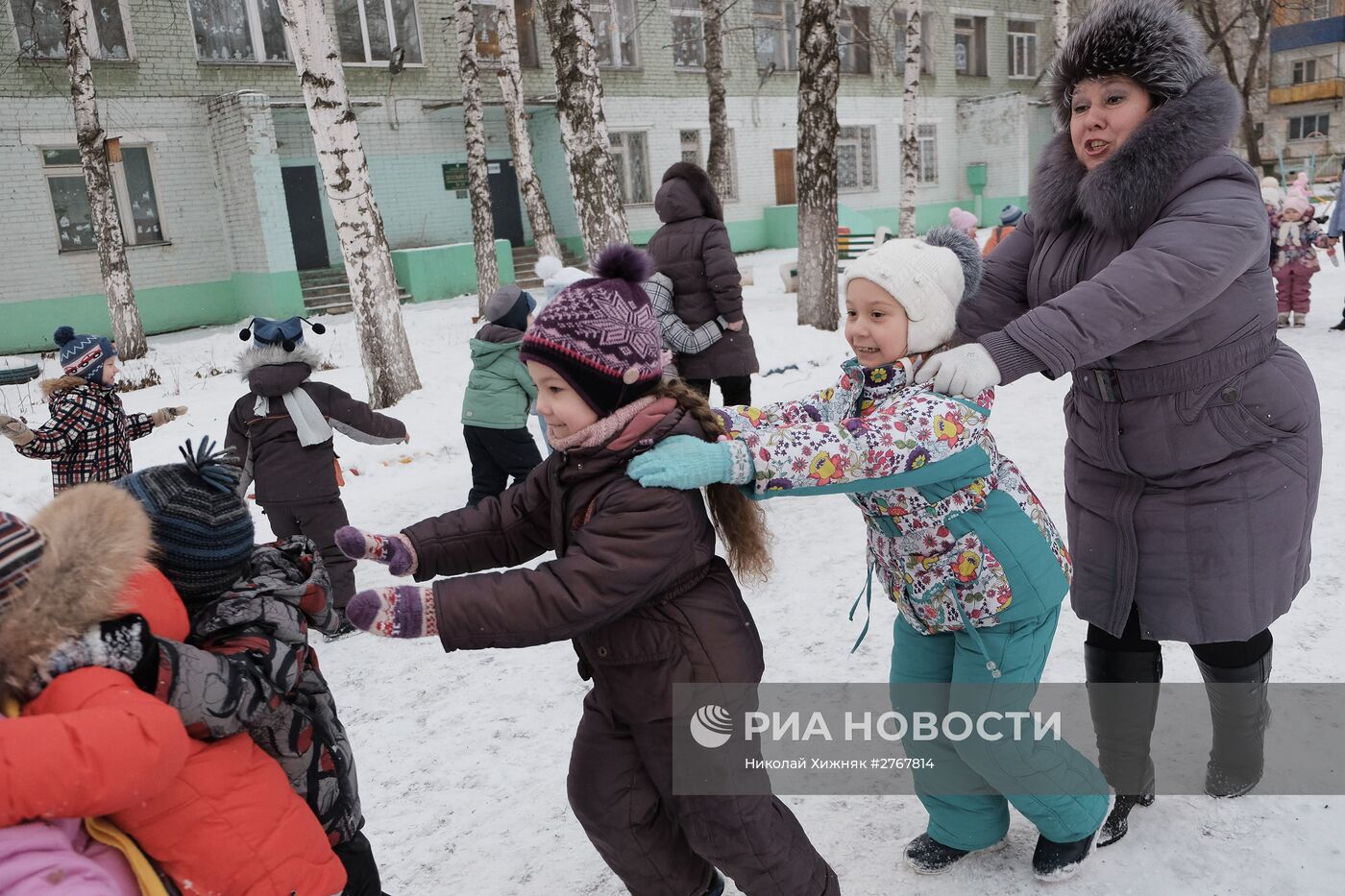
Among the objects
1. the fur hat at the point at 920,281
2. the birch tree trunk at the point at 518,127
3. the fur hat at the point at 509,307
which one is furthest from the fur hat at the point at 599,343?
the birch tree trunk at the point at 518,127

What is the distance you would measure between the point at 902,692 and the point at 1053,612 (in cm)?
44

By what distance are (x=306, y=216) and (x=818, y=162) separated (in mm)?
12379

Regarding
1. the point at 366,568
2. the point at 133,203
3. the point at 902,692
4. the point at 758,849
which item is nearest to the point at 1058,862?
the point at 902,692

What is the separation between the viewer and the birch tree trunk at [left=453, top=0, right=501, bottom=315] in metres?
14.9

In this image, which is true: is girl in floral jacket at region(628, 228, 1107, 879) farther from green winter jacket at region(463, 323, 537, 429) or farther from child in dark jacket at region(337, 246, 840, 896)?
green winter jacket at region(463, 323, 537, 429)

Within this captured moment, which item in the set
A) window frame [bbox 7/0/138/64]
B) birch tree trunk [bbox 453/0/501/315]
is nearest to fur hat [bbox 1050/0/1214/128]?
birch tree trunk [bbox 453/0/501/315]

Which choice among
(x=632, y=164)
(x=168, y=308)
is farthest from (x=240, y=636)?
(x=632, y=164)

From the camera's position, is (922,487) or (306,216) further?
(306,216)

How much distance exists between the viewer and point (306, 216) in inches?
771

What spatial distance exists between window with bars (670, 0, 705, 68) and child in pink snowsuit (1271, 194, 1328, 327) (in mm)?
15902

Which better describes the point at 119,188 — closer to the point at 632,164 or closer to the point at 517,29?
the point at 517,29

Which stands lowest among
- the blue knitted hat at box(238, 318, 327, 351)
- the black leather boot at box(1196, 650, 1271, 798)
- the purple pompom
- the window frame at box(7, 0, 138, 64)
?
the black leather boot at box(1196, 650, 1271, 798)

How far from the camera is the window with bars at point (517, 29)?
68.4 feet

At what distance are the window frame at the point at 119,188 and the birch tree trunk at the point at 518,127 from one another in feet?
22.4
